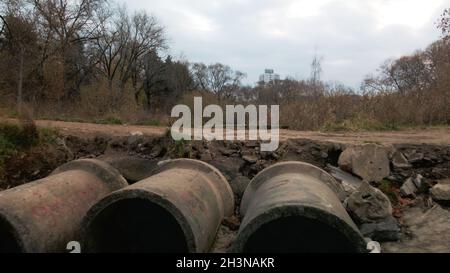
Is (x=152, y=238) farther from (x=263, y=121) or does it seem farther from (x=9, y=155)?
(x=263, y=121)

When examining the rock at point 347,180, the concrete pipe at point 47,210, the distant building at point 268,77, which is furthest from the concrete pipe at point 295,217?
the distant building at point 268,77

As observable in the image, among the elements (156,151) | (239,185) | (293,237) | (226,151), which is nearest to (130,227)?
(293,237)

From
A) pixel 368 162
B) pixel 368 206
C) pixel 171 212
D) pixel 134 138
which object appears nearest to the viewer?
pixel 171 212

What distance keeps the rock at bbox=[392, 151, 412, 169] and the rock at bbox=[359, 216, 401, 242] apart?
6.29ft

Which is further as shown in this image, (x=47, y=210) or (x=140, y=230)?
(x=140, y=230)

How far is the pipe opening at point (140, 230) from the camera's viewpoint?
624cm

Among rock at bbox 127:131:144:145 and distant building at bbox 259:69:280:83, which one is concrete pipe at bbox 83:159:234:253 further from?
distant building at bbox 259:69:280:83

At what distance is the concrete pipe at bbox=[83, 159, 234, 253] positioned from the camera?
5.23m

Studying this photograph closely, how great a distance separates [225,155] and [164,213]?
250 centimetres

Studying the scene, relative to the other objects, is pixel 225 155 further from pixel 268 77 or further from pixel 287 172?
pixel 268 77

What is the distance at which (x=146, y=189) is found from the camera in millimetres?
5277

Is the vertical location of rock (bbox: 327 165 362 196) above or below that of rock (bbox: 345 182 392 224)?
above

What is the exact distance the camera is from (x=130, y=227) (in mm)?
6652

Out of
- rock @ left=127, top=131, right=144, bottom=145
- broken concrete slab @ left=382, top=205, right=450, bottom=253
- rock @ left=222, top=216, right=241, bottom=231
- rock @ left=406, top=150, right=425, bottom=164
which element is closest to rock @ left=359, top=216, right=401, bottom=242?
broken concrete slab @ left=382, top=205, right=450, bottom=253
